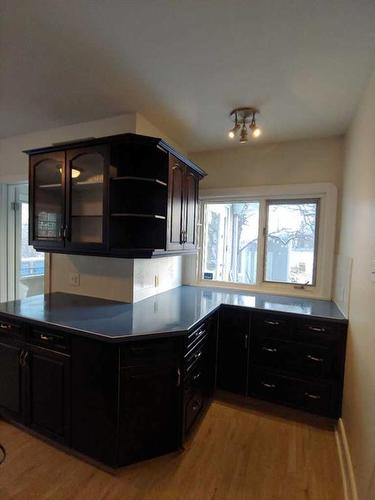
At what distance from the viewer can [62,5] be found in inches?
46.6

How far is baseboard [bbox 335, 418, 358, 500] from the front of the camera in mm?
1453

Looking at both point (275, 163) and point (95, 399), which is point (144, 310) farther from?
point (275, 163)

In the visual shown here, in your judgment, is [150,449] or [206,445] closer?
[150,449]

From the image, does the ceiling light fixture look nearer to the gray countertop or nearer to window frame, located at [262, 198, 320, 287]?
window frame, located at [262, 198, 320, 287]

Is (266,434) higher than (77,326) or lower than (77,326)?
lower

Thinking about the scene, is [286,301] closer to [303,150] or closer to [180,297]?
[180,297]

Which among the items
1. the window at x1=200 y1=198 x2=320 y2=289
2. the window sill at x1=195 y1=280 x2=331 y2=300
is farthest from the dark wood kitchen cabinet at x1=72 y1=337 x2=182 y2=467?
the window at x1=200 y1=198 x2=320 y2=289

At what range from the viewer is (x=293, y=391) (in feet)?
7.02

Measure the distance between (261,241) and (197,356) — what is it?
151cm

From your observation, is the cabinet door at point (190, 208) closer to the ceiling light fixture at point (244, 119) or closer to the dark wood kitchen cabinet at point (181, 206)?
the dark wood kitchen cabinet at point (181, 206)

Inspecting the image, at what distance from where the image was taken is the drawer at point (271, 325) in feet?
7.07

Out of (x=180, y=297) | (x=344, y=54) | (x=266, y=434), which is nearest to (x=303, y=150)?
(x=344, y=54)

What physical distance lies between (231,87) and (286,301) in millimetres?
1866

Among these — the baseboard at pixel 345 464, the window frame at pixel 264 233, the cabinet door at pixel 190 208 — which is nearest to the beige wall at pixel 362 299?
the baseboard at pixel 345 464
